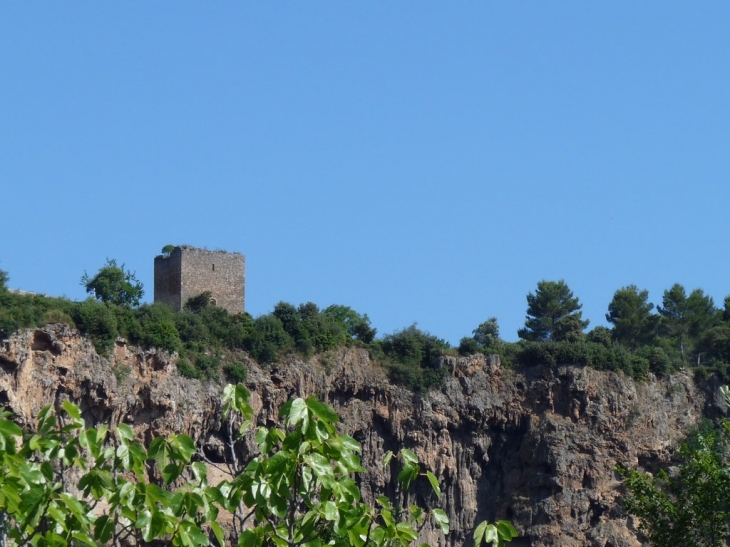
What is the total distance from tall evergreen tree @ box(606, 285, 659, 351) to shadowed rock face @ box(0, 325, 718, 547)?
9.28 m

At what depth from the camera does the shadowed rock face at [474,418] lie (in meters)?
47.7

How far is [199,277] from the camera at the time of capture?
56.8 meters

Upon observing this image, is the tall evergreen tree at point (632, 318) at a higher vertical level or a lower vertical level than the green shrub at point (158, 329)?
higher

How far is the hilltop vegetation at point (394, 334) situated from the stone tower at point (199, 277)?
0.64 metres

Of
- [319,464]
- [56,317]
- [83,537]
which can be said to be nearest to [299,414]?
[319,464]

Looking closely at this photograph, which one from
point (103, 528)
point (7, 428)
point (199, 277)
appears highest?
point (199, 277)

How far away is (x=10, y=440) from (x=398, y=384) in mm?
41249

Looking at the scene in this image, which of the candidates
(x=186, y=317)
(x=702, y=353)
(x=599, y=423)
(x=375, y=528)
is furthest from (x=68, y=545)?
(x=702, y=353)

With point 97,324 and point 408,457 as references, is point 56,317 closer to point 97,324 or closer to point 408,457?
point 97,324

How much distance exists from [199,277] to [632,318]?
2076 centimetres

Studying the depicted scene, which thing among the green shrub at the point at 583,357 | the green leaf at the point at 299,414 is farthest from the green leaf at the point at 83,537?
the green shrub at the point at 583,357

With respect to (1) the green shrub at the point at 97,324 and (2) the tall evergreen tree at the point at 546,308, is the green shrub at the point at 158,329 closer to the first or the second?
(1) the green shrub at the point at 97,324

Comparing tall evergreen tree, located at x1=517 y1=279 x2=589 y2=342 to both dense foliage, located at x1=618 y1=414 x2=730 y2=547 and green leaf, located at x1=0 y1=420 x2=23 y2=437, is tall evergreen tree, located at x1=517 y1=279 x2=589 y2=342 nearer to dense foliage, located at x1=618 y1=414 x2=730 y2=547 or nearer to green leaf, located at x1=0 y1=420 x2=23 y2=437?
dense foliage, located at x1=618 y1=414 x2=730 y2=547

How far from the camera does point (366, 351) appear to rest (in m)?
54.7
